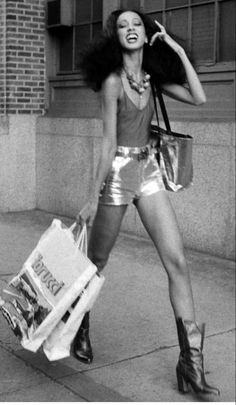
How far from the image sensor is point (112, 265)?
6.58 metres

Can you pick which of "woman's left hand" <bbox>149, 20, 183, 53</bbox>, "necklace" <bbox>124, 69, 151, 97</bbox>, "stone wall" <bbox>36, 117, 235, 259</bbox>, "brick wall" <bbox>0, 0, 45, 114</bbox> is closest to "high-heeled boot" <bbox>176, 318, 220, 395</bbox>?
"necklace" <bbox>124, 69, 151, 97</bbox>

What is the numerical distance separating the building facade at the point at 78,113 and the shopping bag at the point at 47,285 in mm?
3110

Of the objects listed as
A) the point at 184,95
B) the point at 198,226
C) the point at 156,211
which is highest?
the point at 184,95

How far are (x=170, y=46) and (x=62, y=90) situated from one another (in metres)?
5.98

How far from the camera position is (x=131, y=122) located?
3.86 metres

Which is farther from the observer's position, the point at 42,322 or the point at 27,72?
the point at 27,72

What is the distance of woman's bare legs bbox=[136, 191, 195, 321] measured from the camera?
3812 millimetres

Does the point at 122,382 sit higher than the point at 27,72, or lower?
lower

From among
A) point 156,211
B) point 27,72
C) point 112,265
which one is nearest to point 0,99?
point 27,72

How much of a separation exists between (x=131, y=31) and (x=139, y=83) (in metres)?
0.29

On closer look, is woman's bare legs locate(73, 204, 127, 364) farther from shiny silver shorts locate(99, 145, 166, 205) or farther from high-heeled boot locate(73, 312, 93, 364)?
high-heeled boot locate(73, 312, 93, 364)

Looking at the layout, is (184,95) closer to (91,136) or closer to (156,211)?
(156,211)

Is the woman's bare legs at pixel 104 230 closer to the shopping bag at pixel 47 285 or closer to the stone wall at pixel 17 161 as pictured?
the shopping bag at pixel 47 285

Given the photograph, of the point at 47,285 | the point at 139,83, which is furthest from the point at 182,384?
the point at 139,83
